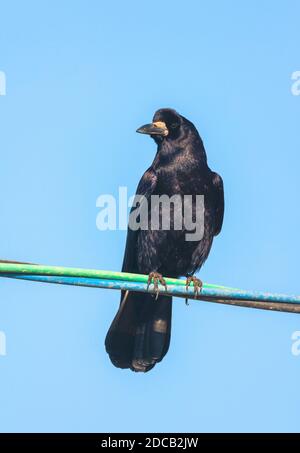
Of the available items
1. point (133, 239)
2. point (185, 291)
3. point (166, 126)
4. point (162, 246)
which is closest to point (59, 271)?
point (185, 291)

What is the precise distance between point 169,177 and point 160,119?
2.36ft

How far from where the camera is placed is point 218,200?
8.95 metres

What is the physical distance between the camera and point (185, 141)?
29.0ft

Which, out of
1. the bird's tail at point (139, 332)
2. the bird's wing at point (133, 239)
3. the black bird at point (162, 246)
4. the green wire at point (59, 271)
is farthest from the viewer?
the bird's wing at point (133, 239)

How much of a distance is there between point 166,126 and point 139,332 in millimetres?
2029

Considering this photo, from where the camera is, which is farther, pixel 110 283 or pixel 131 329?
pixel 131 329

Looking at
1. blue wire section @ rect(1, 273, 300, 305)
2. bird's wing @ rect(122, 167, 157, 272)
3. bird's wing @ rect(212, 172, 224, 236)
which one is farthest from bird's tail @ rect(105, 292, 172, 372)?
blue wire section @ rect(1, 273, 300, 305)

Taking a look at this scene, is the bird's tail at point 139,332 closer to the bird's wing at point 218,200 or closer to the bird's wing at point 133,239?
the bird's wing at point 133,239

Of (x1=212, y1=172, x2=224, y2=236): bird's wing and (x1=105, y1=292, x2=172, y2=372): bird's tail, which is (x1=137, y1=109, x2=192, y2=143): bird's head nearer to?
(x1=212, y1=172, x2=224, y2=236): bird's wing

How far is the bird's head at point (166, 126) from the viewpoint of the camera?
882 cm

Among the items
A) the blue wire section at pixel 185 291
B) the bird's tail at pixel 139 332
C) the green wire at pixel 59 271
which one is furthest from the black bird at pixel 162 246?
the green wire at pixel 59 271

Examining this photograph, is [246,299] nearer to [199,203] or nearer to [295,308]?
[295,308]
